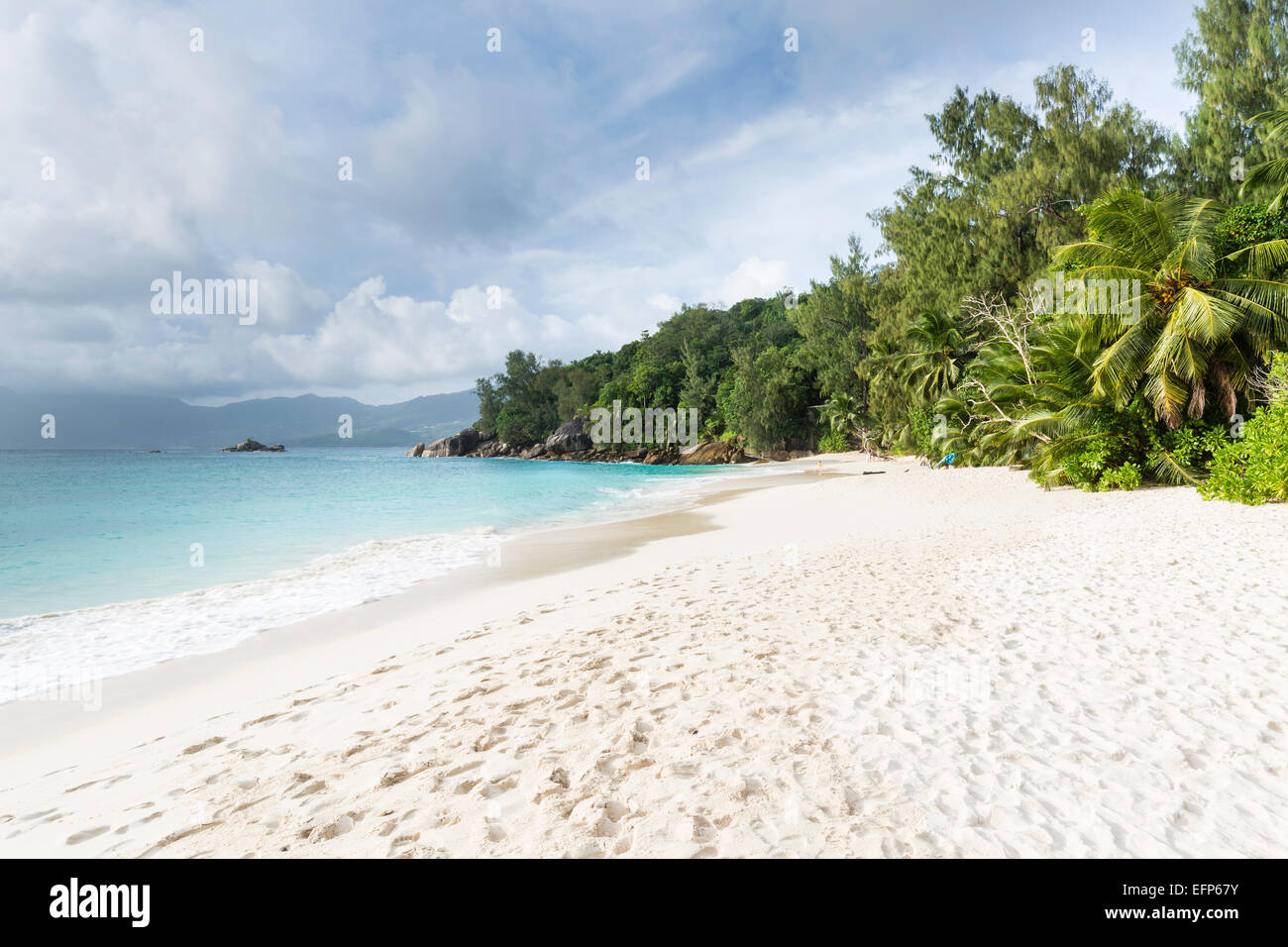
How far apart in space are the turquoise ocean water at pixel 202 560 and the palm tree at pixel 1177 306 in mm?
13826

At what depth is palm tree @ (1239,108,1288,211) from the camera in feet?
44.5

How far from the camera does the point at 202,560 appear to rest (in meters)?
12.2

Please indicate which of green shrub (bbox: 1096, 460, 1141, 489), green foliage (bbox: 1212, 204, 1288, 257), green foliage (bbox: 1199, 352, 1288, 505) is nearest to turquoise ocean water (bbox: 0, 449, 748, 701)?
green shrub (bbox: 1096, 460, 1141, 489)

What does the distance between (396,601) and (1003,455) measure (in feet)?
83.9

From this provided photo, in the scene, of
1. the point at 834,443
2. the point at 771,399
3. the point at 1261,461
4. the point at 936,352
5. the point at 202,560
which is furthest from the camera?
the point at 771,399

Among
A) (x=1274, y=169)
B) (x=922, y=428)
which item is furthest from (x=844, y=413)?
(x=1274, y=169)

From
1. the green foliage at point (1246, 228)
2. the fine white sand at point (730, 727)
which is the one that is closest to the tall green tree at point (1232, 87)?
the green foliage at point (1246, 228)

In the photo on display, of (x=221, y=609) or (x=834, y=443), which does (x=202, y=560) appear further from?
(x=834, y=443)

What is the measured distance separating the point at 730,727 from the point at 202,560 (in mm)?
13349

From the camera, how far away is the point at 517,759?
3.16 meters

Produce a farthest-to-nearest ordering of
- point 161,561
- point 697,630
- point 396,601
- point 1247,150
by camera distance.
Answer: point 1247,150
point 161,561
point 396,601
point 697,630

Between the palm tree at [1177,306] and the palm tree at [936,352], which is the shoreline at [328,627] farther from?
the palm tree at [936,352]
